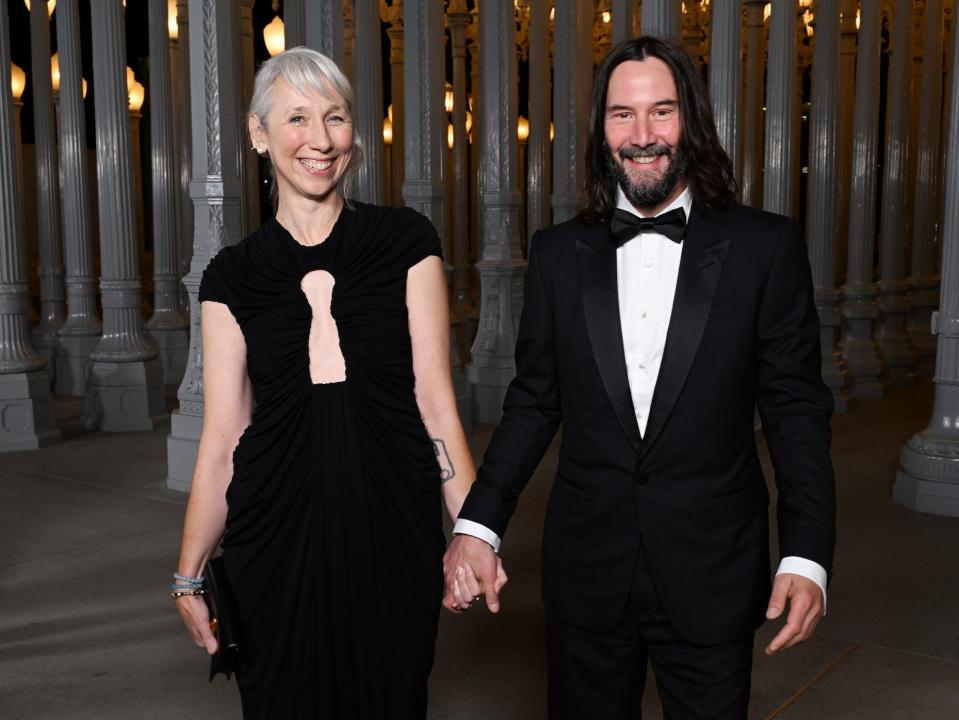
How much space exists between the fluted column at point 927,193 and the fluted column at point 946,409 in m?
6.27

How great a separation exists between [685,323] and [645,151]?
356mm

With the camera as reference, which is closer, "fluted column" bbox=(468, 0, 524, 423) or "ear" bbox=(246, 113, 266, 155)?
"ear" bbox=(246, 113, 266, 155)

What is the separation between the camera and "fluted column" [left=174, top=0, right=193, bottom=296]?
13.3 metres

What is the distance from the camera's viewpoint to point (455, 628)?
5336 mm

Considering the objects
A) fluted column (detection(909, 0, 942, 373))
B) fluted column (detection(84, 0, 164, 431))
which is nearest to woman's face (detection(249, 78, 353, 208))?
fluted column (detection(84, 0, 164, 431))

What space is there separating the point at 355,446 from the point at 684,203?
0.87 m

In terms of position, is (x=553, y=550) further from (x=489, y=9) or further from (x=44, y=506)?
(x=489, y=9)

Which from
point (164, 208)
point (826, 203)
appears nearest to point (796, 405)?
point (826, 203)

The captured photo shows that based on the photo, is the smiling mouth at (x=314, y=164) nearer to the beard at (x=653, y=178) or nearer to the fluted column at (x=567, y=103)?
the beard at (x=653, y=178)

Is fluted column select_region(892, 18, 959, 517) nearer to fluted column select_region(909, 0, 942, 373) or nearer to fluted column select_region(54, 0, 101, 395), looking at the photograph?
fluted column select_region(909, 0, 942, 373)

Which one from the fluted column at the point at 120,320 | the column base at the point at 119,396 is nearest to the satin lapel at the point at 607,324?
the fluted column at the point at 120,320

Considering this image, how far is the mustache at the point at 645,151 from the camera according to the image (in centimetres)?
237

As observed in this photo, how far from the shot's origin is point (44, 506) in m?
7.82

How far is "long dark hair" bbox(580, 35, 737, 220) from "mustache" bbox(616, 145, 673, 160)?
0.12 feet
